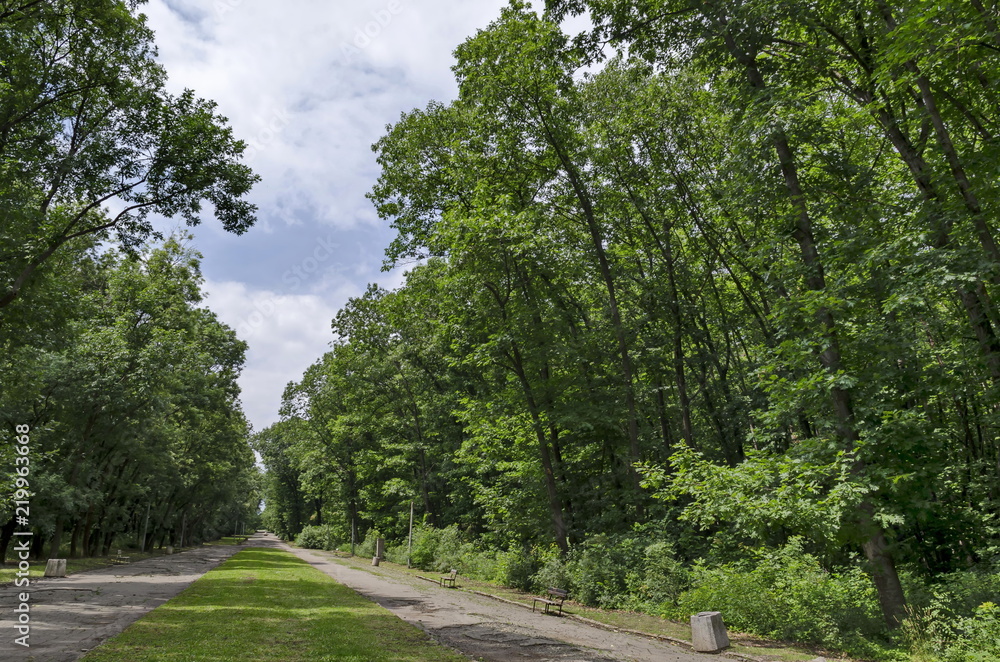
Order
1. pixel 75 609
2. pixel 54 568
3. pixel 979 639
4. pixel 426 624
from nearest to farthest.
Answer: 1. pixel 979 639
2. pixel 426 624
3. pixel 75 609
4. pixel 54 568

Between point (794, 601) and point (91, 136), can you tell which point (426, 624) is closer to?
point (794, 601)

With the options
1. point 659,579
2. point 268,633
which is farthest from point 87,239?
point 659,579

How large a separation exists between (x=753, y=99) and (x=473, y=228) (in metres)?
9.45

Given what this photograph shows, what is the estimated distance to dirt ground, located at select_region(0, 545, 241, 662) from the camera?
843 centimetres

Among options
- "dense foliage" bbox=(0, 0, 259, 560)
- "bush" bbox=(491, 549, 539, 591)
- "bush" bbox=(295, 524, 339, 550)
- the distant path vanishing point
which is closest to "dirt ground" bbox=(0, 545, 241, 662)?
"dense foliage" bbox=(0, 0, 259, 560)

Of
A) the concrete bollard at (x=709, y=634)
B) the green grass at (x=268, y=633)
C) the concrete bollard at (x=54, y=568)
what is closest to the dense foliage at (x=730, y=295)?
the concrete bollard at (x=709, y=634)

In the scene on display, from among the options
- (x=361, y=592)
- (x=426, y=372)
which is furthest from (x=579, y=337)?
(x=426, y=372)

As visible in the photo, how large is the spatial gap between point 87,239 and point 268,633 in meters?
15.0

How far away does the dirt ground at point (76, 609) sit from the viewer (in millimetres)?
8430

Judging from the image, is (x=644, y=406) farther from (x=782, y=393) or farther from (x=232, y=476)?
(x=232, y=476)

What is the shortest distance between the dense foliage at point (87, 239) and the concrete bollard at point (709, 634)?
13775mm

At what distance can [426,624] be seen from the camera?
12039 millimetres

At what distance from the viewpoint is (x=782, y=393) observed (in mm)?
10805

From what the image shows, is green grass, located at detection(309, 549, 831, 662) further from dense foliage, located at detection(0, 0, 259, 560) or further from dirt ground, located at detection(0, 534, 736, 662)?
dense foliage, located at detection(0, 0, 259, 560)
